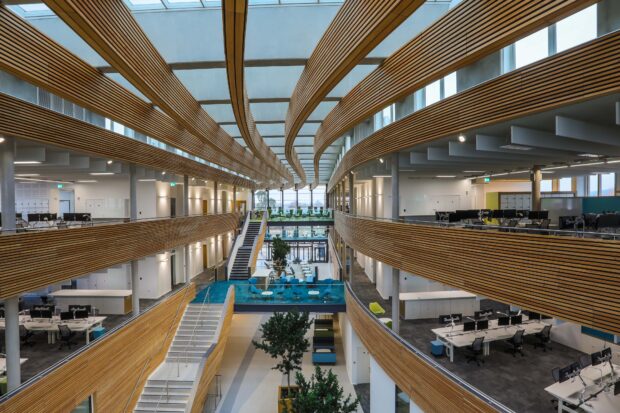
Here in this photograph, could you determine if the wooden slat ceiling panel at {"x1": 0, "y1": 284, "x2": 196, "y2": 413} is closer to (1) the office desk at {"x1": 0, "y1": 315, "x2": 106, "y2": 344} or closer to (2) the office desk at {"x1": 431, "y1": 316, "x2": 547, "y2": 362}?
(1) the office desk at {"x1": 0, "y1": 315, "x2": 106, "y2": 344}

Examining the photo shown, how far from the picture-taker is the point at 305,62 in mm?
10125

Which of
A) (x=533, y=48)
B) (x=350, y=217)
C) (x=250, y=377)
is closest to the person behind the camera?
(x=533, y=48)

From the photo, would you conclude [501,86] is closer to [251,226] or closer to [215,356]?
[215,356]

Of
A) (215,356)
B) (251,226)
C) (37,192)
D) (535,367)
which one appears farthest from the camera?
(251,226)

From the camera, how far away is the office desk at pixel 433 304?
15271 mm

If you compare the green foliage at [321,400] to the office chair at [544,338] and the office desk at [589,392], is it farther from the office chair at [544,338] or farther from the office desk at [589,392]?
the office chair at [544,338]

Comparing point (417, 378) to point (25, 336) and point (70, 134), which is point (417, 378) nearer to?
point (70, 134)

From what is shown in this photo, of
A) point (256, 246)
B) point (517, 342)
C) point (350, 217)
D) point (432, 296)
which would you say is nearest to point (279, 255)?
point (256, 246)

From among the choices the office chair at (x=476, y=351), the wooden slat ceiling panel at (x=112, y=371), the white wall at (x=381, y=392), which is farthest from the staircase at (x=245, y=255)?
the office chair at (x=476, y=351)

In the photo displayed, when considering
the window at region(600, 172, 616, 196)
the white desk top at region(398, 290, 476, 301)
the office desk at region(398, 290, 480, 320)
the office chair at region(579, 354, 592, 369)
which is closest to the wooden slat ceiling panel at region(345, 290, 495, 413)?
the office desk at region(398, 290, 480, 320)

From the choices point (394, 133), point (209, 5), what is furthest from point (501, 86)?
point (209, 5)

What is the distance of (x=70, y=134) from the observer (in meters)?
9.48

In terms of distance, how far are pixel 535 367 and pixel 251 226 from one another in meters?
24.1

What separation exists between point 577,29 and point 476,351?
9546 mm
